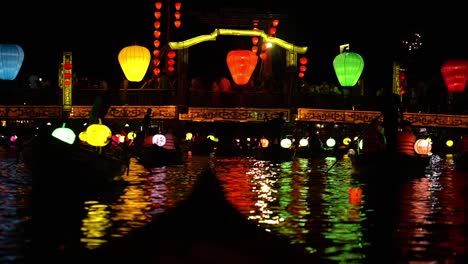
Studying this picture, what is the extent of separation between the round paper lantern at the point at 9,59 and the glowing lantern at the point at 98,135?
11.9 metres

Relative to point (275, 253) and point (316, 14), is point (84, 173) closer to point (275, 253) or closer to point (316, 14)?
point (275, 253)

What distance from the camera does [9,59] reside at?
30.8 m

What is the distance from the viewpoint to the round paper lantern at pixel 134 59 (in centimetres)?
3150

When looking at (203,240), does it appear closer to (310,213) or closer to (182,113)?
(310,213)

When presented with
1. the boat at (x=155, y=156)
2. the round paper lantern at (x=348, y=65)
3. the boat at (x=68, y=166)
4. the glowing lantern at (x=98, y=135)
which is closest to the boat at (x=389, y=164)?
the glowing lantern at (x=98, y=135)

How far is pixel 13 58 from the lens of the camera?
101ft

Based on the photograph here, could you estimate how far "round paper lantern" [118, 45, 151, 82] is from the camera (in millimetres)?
31500

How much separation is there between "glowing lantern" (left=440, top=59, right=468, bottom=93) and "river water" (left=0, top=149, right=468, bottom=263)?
1135 centimetres

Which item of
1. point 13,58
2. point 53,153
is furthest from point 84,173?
point 13,58

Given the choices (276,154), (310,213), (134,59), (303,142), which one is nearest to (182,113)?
(134,59)

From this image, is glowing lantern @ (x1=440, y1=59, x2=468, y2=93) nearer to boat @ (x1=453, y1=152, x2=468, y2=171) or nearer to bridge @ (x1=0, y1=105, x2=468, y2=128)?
bridge @ (x1=0, y1=105, x2=468, y2=128)

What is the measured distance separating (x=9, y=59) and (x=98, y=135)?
41.0 feet

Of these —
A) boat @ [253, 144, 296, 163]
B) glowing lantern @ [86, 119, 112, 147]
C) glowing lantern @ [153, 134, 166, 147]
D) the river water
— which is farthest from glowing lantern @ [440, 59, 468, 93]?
glowing lantern @ [86, 119, 112, 147]

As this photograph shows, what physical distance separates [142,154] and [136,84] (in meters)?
14.4
